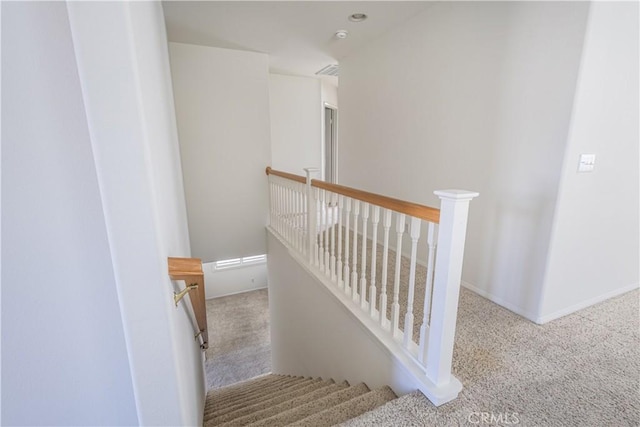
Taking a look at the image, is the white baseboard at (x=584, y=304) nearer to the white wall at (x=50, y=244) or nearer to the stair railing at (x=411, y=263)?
the stair railing at (x=411, y=263)

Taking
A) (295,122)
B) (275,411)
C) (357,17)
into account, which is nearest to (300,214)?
(275,411)

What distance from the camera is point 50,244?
72 cm

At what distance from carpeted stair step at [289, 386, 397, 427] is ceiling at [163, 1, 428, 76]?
2865 millimetres

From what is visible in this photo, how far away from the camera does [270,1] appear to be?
2.47 metres

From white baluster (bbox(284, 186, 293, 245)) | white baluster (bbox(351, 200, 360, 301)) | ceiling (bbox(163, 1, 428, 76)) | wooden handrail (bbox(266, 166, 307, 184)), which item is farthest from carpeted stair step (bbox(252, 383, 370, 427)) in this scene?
ceiling (bbox(163, 1, 428, 76))

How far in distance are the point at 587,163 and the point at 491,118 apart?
64 centimetres

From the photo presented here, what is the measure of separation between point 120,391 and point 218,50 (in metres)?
3.69

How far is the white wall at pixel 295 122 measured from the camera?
16.8 ft

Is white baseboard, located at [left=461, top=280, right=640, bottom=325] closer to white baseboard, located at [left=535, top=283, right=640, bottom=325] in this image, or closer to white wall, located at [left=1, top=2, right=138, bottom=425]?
white baseboard, located at [left=535, top=283, right=640, bottom=325]

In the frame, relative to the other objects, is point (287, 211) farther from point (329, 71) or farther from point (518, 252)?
point (329, 71)

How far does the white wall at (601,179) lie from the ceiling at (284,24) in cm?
139

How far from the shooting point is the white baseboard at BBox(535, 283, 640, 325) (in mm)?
1944

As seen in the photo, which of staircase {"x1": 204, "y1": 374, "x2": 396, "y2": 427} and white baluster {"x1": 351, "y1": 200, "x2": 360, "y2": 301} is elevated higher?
white baluster {"x1": 351, "y1": 200, "x2": 360, "y2": 301}

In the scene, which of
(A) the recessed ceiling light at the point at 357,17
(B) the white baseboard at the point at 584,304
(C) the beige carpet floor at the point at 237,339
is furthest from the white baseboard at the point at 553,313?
(C) the beige carpet floor at the point at 237,339
